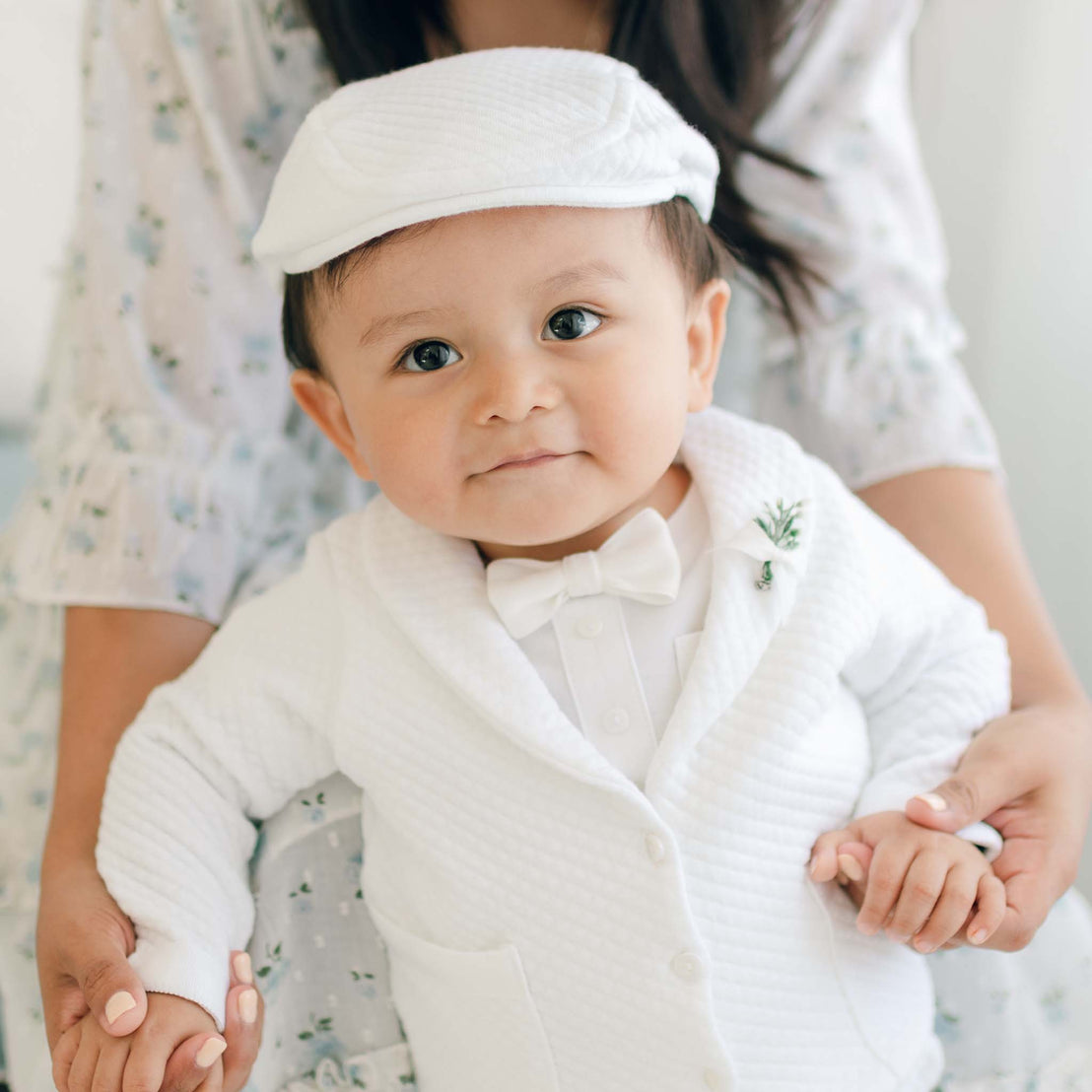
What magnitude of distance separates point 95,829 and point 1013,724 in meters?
0.77

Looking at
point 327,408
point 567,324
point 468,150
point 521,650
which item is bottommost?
point 521,650

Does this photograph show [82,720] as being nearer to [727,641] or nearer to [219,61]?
[727,641]

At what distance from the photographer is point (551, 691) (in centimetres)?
88

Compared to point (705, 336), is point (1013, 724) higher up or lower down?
lower down

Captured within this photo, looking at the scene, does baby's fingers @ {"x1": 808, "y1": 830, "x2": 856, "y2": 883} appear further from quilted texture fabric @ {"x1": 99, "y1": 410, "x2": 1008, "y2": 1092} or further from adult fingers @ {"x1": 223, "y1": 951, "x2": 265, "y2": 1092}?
adult fingers @ {"x1": 223, "y1": 951, "x2": 265, "y2": 1092}

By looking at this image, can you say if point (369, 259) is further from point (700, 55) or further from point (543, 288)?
point (700, 55)

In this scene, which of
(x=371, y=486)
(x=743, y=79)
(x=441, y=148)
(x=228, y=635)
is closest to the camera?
(x=441, y=148)

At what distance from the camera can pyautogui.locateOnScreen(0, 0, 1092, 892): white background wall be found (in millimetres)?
1455

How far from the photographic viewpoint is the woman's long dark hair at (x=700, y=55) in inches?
43.8

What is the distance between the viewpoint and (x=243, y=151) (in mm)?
1203

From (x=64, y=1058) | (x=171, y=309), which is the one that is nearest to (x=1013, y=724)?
(x=64, y=1058)

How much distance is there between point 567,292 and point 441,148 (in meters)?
0.13

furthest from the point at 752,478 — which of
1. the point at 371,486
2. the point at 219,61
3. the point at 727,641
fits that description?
the point at 219,61

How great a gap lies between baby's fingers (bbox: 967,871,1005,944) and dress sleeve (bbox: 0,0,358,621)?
73 centimetres
